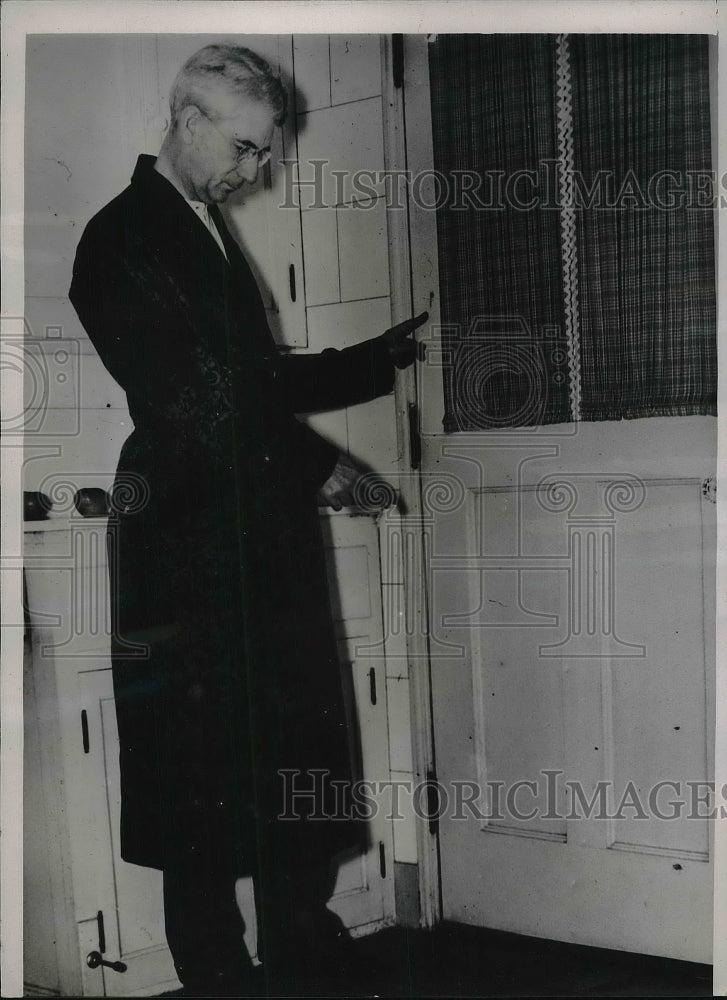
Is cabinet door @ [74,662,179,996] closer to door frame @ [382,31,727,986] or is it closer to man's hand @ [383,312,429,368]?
door frame @ [382,31,727,986]

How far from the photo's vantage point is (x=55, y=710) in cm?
158

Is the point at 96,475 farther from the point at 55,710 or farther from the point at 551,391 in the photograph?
the point at 551,391

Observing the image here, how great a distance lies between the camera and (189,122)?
1.55 m

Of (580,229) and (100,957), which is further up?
(580,229)

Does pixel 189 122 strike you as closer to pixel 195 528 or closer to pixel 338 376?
pixel 338 376

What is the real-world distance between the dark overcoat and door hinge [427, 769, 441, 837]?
268mm

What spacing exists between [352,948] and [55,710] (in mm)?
711

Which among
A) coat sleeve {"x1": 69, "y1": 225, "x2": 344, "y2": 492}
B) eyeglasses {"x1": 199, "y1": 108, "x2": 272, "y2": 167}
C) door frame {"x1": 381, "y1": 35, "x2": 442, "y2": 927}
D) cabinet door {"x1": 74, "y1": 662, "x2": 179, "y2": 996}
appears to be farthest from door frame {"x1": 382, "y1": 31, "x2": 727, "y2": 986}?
cabinet door {"x1": 74, "y1": 662, "x2": 179, "y2": 996}

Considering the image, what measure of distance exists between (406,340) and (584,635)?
2.09ft

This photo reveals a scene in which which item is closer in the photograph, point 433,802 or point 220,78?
point 220,78

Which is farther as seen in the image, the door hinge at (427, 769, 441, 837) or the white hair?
the door hinge at (427, 769, 441, 837)

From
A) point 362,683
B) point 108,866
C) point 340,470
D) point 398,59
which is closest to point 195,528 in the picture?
point 340,470

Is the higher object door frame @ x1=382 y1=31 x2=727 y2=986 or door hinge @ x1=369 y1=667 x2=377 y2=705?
door frame @ x1=382 y1=31 x2=727 y2=986

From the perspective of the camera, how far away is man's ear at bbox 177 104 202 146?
5.10 ft
